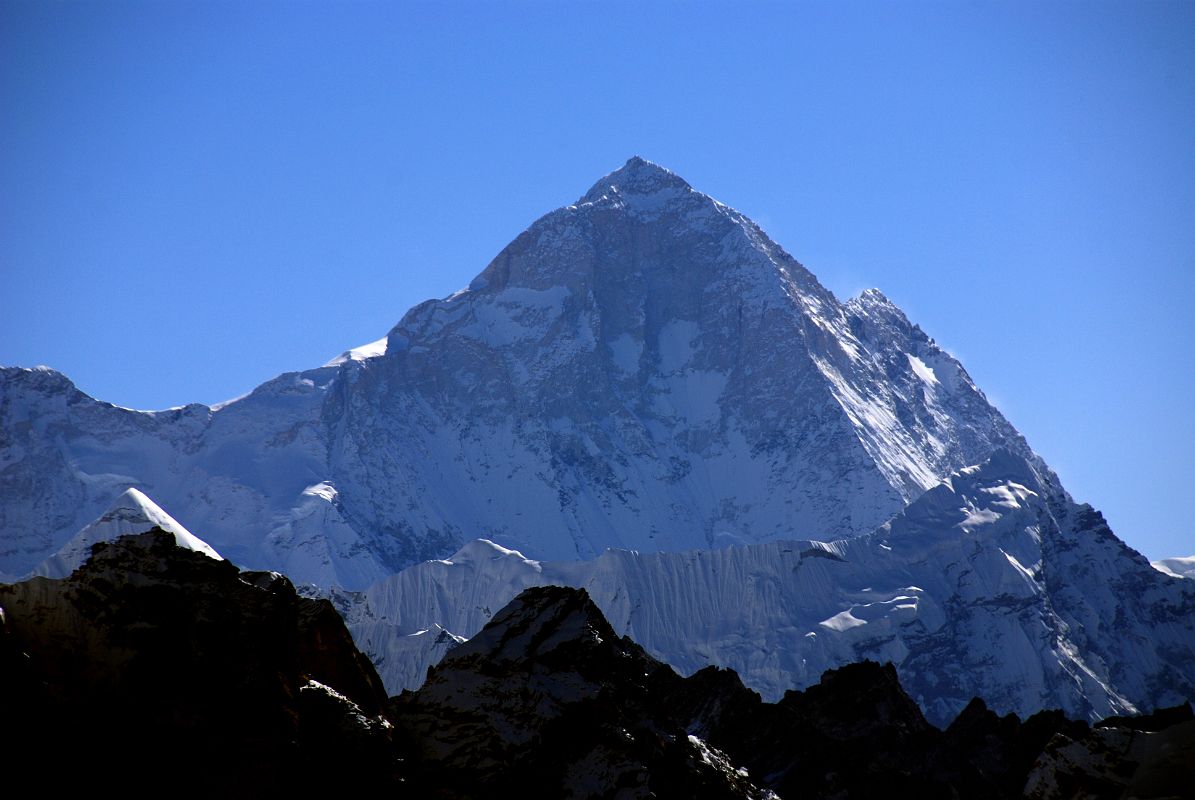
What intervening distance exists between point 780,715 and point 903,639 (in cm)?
13200

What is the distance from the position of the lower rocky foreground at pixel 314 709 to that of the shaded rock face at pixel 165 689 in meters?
0.02

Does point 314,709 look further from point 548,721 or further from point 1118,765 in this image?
point 1118,765

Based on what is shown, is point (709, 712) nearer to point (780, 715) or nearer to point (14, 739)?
point (780, 715)

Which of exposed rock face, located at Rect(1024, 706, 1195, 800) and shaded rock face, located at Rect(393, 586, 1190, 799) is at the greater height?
exposed rock face, located at Rect(1024, 706, 1195, 800)

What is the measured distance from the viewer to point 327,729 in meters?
22.8

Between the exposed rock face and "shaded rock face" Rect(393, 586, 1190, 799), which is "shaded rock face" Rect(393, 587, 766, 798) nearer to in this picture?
"shaded rock face" Rect(393, 586, 1190, 799)

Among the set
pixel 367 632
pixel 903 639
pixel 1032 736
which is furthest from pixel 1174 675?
pixel 1032 736

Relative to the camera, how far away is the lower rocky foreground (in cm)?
2095

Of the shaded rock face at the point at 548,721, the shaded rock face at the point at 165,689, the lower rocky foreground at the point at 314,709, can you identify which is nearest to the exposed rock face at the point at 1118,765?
the lower rocky foreground at the point at 314,709

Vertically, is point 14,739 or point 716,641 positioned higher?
point 716,641

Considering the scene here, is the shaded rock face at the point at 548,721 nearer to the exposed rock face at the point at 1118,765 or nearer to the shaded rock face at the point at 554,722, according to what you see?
the shaded rock face at the point at 554,722

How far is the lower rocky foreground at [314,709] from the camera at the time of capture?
2095 centimetres

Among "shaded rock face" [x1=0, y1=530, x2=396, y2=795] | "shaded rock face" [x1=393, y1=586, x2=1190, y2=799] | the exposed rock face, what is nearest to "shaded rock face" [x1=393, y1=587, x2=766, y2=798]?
"shaded rock face" [x1=393, y1=586, x2=1190, y2=799]

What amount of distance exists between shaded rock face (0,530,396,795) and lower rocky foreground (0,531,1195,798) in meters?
0.02
